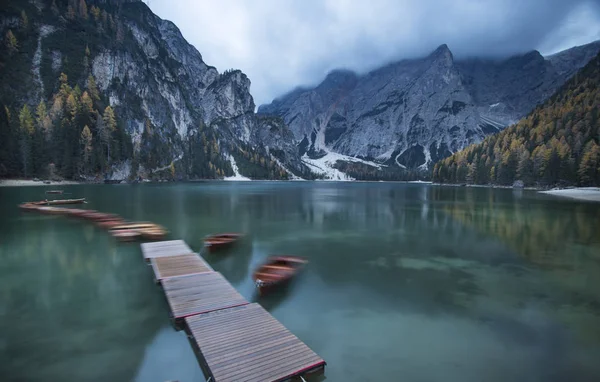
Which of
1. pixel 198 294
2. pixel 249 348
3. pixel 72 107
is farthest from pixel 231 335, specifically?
pixel 72 107

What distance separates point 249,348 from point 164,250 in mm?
17804

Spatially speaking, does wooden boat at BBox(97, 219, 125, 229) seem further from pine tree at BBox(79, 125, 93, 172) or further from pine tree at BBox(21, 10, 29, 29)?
pine tree at BBox(21, 10, 29, 29)

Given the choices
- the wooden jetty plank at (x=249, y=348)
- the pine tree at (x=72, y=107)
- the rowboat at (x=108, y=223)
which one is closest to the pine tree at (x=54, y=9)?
the pine tree at (x=72, y=107)

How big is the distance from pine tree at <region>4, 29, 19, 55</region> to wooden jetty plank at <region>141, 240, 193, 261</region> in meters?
207

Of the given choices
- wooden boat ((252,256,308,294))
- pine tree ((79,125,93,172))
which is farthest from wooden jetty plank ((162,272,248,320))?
pine tree ((79,125,93,172))

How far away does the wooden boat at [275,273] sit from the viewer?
60.1 feet

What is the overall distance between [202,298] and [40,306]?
328 inches

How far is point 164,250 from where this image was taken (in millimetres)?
25109

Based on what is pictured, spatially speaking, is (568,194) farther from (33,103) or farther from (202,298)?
(33,103)

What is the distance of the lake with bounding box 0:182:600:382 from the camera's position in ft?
35.0

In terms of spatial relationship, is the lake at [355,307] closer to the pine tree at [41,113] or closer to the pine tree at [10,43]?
the pine tree at [41,113]

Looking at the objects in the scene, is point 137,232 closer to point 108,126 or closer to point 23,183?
point 23,183

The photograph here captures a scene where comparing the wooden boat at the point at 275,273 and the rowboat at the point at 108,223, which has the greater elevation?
the rowboat at the point at 108,223

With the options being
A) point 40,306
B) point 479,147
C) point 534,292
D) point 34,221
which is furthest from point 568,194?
point 34,221
